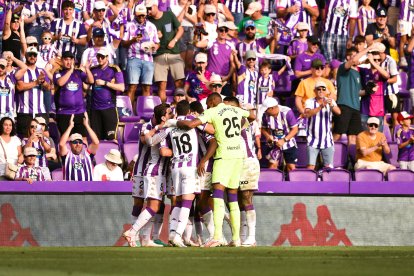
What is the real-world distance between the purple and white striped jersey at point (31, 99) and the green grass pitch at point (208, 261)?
6054 mm

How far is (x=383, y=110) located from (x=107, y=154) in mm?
5926

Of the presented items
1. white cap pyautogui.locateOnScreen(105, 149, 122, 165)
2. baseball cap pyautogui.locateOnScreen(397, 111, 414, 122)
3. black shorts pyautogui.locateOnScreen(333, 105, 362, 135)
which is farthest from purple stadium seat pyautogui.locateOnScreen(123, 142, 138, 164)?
baseball cap pyautogui.locateOnScreen(397, 111, 414, 122)

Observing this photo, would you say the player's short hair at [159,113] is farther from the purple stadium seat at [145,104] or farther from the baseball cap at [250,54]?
the baseball cap at [250,54]

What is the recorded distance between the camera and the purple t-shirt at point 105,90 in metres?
21.6

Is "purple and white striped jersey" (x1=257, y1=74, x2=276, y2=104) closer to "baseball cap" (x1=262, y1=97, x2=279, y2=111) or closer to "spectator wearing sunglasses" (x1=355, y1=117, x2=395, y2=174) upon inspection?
"baseball cap" (x1=262, y1=97, x2=279, y2=111)

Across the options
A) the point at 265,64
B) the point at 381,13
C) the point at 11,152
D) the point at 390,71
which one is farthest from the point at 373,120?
the point at 11,152

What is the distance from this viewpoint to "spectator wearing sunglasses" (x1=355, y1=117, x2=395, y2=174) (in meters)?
21.2

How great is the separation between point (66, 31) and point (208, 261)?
1055 cm

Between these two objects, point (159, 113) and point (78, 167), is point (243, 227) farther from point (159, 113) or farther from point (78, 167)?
point (78, 167)

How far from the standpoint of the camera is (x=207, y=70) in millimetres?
22844

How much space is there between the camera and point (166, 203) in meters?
18.7

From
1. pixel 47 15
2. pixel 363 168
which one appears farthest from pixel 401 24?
pixel 47 15

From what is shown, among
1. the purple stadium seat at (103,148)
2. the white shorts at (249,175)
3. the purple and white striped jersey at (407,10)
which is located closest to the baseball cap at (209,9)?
the purple stadium seat at (103,148)

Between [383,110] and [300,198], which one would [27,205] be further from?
[383,110]
